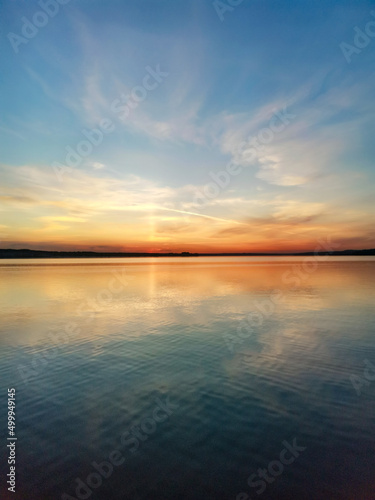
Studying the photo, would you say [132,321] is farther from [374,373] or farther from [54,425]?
[374,373]

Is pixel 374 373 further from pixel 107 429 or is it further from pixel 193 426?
pixel 107 429

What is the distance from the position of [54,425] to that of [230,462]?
6.00 metres

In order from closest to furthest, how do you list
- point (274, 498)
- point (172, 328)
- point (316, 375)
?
point (274, 498) → point (316, 375) → point (172, 328)

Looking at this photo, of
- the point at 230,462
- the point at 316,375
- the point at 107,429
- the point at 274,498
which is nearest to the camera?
the point at 274,498

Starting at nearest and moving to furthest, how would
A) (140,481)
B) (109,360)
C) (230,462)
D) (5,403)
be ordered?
(140,481) < (230,462) < (5,403) < (109,360)

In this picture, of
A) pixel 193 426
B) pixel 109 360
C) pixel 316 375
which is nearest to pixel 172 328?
pixel 109 360

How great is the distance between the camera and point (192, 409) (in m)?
10.7

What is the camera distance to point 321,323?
939 inches

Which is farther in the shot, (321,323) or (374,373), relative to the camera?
(321,323)

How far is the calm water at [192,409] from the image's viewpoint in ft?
24.1

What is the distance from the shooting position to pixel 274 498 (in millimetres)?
6871

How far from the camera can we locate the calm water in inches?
289

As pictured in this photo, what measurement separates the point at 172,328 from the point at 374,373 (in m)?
13.6

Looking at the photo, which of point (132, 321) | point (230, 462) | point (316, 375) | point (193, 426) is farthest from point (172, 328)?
point (230, 462)
